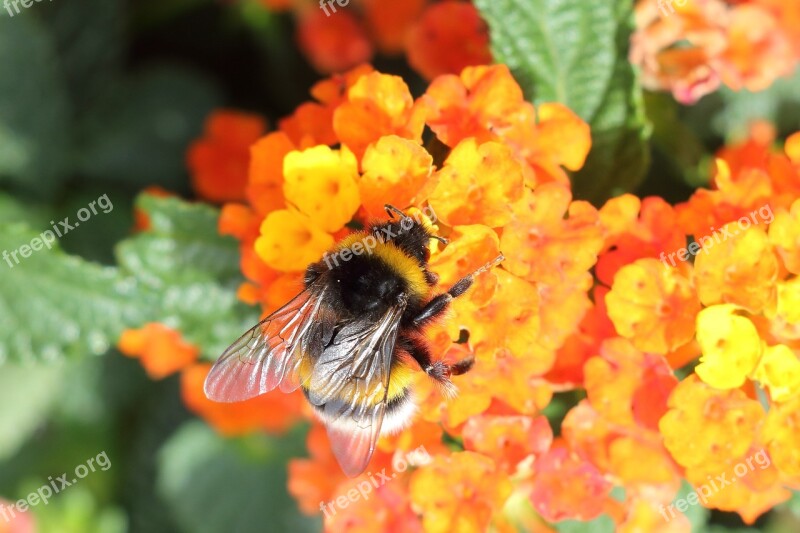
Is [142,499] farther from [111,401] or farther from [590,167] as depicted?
[590,167]

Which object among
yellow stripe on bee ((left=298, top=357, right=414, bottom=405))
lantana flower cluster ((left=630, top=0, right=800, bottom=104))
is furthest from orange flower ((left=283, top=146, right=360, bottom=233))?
lantana flower cluster ((left=630, top=0, right=800, bottom=104))

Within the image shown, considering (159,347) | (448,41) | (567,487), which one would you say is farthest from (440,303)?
(159,347)

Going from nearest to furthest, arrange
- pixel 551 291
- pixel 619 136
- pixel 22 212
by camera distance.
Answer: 1. pixel 551 291
2. pixel 619 136
3. pixel 22 212

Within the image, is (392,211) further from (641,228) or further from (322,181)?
(641,228)

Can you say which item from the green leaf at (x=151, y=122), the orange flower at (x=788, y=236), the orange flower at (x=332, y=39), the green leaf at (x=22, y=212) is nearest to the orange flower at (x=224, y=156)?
the green leaf at (x=151, y=122)

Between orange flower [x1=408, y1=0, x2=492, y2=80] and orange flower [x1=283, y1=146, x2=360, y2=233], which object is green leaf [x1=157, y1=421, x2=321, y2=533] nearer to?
orange flower [x1=408, y1=0, x2=492, y2=80]

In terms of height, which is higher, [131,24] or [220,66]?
[131,24]

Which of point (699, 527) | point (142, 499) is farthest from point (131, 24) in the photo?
point (699, 527)
